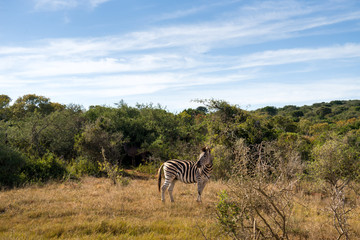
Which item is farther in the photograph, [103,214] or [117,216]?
[103,214]

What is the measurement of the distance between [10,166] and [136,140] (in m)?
9.17

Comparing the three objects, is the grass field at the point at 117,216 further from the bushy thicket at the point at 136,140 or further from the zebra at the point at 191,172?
the bushy thicket at the point at 136,140

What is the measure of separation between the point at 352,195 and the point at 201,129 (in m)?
10.8

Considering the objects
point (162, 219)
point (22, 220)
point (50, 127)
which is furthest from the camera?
point (50, 127)

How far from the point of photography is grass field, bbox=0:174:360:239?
6.43m

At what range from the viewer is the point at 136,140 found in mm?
20266

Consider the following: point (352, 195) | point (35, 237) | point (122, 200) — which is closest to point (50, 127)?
point (122, 200)

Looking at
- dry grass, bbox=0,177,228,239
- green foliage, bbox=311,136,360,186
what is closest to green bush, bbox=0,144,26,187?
dry grass, bbox=0,177,228,239

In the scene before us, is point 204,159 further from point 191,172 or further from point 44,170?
point 44,170

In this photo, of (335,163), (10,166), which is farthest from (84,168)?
(335,163)

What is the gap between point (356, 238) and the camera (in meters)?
6.46

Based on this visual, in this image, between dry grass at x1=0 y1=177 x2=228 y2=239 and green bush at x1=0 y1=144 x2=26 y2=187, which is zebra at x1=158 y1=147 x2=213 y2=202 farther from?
green bush at x1=0 y1=144 x2=26 y2=187

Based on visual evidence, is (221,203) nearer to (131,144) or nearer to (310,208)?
(310,208)

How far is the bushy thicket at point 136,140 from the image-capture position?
13.2 m
